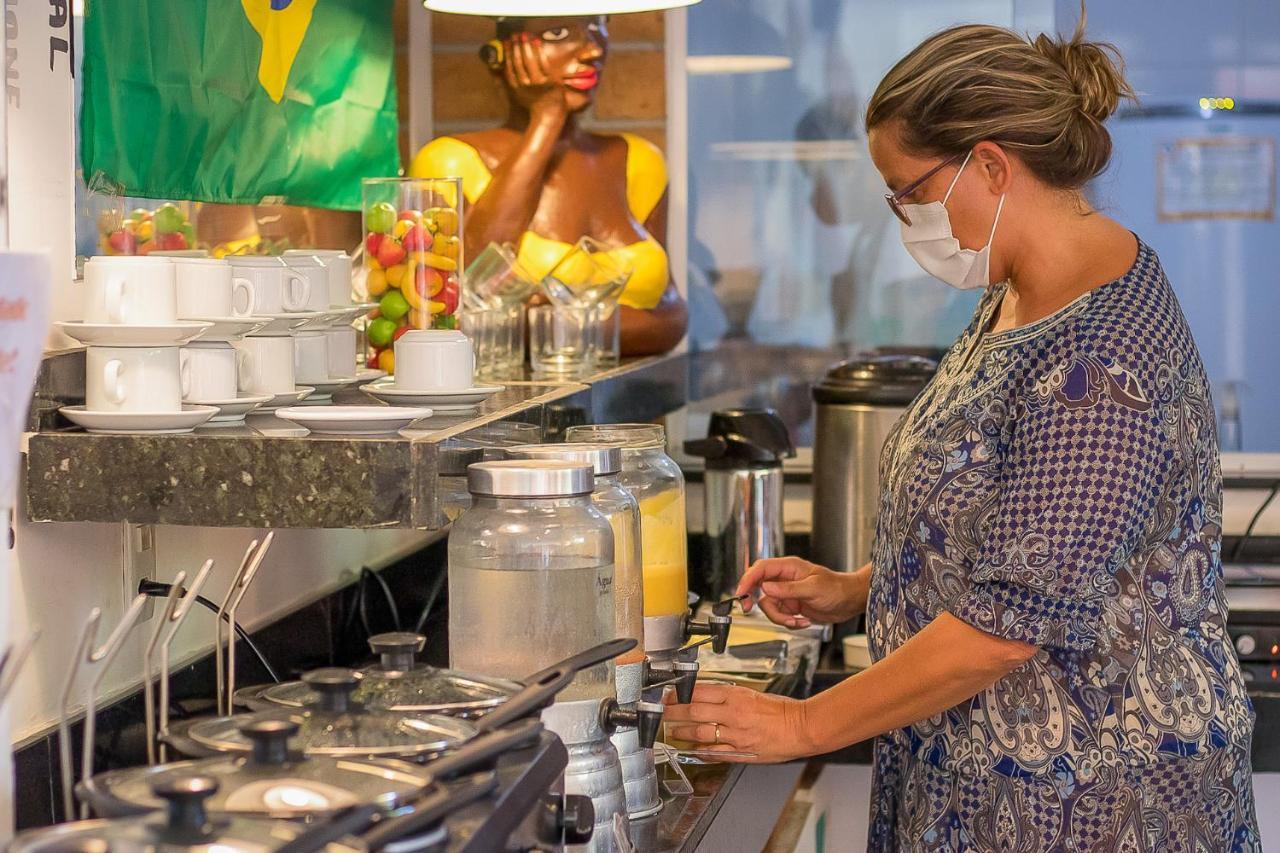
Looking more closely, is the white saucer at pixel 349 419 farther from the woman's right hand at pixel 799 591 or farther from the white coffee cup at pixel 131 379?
the woman's right hand at pixel 799 591

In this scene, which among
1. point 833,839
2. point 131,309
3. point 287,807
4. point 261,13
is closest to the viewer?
point 287,807

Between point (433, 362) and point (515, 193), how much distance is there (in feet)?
3.04

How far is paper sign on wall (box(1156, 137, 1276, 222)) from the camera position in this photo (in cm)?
278

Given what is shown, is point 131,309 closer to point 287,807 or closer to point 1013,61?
point 287,807

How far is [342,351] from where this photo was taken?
154 cm

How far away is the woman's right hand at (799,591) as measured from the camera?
1.83 metres

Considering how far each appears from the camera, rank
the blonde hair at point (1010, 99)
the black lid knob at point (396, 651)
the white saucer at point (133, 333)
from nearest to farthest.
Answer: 1. the black lid knob at point (396, 651)
2. the white saucer at point (133, 333)
3. the blonde hair at point (1010, 99)

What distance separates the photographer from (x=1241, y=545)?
8.00 ft

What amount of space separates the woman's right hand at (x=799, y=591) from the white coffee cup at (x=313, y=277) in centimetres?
63

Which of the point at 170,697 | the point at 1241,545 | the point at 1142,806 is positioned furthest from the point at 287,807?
the point at 1241,545

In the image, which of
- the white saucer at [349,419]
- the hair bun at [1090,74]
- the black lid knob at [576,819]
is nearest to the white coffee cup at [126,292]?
the white saucer at [349,419]

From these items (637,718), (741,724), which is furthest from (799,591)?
(637,718)

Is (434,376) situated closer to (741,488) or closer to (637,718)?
(637,718)

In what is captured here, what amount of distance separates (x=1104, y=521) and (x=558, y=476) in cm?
46
